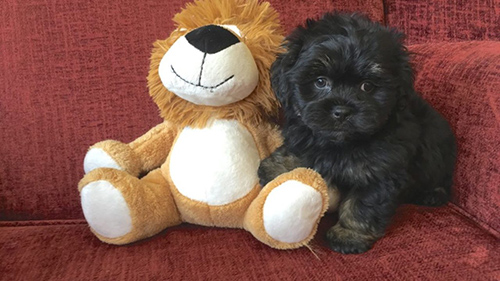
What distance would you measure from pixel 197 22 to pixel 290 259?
72cm

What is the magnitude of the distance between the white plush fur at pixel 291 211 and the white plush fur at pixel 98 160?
491mm

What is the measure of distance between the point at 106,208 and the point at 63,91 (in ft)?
1.79

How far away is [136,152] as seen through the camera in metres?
1.44

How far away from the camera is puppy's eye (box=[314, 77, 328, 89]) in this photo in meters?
1.23

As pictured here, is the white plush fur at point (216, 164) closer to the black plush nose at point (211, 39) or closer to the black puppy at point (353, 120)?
the black puppy at point (353, 120)

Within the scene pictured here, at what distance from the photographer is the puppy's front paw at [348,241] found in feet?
4.01

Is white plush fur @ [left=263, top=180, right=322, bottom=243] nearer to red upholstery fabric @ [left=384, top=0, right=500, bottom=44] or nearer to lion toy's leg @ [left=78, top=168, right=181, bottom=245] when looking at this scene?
lion toy's leg @ [left=78, top=168, right=181, bottom=245]

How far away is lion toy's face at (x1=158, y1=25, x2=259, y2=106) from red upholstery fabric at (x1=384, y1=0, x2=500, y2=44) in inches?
34.9

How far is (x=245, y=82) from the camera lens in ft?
4.17

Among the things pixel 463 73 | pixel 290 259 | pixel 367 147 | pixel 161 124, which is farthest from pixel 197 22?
pixel 463 73

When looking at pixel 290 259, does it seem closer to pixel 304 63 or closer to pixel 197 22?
pixel 304 63

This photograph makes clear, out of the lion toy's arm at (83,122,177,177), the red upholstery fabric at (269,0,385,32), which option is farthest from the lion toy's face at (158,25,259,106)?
the red upholstery fabric at (269,0,385,32)

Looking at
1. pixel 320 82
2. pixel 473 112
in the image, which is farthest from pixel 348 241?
pixel 473 112

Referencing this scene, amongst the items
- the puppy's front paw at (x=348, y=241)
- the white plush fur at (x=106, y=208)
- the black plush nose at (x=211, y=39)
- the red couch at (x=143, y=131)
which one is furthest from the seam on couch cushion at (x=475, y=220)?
the white plush fur at (x=106, y=208)
